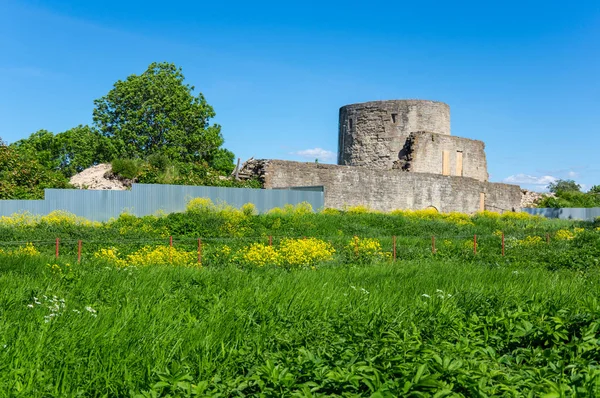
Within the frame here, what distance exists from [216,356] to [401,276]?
579cm

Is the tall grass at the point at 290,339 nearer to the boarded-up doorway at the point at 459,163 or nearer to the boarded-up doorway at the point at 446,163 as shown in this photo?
the boarded-up doorway at the point at 446,163

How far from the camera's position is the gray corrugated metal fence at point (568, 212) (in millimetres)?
39594

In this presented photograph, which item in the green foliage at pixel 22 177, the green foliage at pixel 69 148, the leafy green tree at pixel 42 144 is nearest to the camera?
the green foliage at pixel 22 177

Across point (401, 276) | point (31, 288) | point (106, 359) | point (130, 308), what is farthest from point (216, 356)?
point (401, 276)

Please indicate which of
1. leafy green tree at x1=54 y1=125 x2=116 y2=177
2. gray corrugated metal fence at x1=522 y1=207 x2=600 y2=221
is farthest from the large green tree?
gray corrugated metal fence at x1=522 y1=207 x2=600 y2=221

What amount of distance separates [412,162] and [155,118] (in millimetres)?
16120

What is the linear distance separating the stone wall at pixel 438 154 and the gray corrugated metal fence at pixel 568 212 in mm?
4932

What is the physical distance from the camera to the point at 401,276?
394 inches

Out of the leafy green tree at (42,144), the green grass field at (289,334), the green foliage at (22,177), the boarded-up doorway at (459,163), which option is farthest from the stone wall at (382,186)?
the leafy green tree at (42,144)

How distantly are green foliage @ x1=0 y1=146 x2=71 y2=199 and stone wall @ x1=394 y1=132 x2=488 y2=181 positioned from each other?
61.1 feet

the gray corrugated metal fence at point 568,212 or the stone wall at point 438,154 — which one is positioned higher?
the stone wall at point 438,154

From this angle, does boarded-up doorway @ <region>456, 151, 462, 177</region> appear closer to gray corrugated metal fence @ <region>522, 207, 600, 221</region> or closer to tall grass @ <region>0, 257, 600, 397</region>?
gray corrugated metal fence @ <region>522, 207, 600, 221</region>

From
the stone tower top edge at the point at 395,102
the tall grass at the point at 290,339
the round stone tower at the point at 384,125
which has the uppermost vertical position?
the stone tower top edge at the point at 395,102

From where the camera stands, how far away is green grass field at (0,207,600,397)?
385 cm
